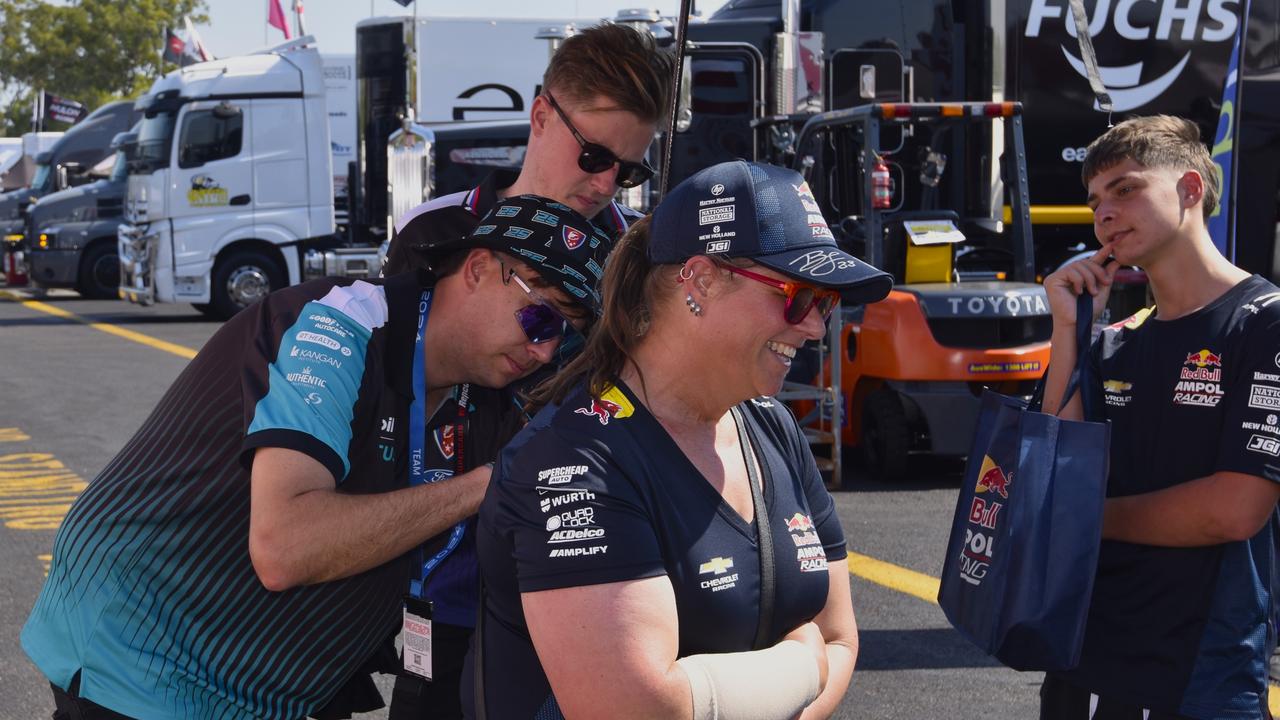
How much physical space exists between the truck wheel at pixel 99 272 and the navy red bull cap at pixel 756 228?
947 inches

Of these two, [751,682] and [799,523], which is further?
[799,523]

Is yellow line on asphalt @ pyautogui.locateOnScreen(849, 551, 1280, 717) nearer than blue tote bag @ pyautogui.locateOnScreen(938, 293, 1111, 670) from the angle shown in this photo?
No

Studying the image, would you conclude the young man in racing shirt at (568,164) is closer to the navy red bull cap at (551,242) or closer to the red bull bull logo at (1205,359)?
the navy red bull cap at (551,242)

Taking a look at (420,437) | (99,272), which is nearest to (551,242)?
(420,437)

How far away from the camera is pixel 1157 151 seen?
10.3 ft

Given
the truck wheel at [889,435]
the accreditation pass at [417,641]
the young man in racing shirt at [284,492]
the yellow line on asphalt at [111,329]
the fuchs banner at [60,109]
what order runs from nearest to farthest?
1. the young man in racing shirt at [284,492]
2. the accreditation pass at [417,641]
3. the truck wheel at [889,435]
4. the yellow line on asphalt at [111,329]
5. the fuchs banner at [60,109]

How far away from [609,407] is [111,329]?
756 inches

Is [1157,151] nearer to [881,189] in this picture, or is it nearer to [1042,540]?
[1042,540]

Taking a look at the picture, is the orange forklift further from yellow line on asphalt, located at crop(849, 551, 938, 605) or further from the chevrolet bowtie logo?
the chevrolet bowtie logo

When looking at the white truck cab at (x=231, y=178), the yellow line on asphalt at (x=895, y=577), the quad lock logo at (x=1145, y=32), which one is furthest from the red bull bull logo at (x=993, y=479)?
the white truck cab at (x=231, y=178)

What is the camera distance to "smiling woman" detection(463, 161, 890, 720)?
6.43 ft

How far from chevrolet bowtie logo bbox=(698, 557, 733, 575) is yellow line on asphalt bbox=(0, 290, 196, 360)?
11933 mm

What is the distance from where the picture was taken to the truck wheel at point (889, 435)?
30.4 ft
